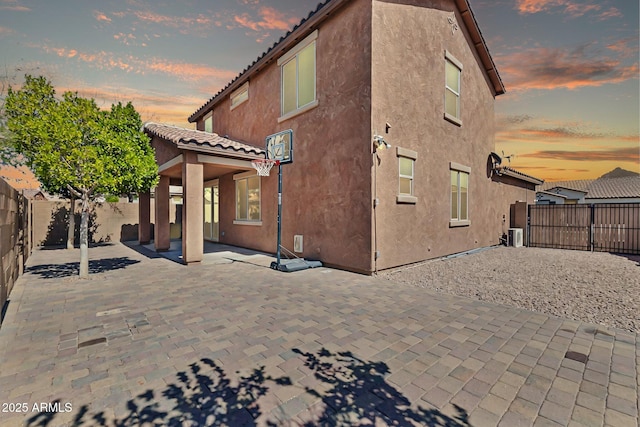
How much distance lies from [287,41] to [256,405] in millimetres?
10447

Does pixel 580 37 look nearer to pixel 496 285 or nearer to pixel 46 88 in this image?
pixel 496 285

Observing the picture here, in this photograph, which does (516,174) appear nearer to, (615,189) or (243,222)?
(243,222)

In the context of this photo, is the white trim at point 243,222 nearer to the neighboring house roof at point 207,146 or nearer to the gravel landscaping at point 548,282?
the neighboring house roof at point 207,146

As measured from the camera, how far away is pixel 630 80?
1212cm

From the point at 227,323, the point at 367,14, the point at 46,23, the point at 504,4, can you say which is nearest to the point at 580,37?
the point at 504,4

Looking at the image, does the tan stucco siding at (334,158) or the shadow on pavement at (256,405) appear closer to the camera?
the shadow on pavement at (256,405)

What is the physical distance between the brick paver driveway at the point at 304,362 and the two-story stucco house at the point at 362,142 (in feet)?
10.0

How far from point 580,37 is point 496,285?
11.4 meters

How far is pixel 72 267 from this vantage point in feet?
27.4

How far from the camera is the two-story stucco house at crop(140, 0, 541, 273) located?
743 centimetres

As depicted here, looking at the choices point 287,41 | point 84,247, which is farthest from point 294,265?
point 287,41

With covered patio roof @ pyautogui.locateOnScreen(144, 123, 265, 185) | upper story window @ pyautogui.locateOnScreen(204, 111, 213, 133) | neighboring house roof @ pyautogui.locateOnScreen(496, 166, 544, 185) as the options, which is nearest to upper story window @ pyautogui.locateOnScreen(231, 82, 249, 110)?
upper story window @ pyautogui.locateOnScreen(204, 111, 213, 133)

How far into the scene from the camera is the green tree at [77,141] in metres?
5.81

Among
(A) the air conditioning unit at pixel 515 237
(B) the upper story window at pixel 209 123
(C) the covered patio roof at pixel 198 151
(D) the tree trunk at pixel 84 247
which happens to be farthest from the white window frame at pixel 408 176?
(B) the upper story window at pixel 209 123
